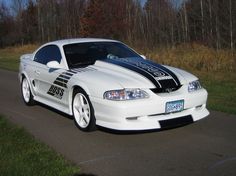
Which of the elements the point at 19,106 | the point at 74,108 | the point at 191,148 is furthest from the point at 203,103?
the point at 19,106

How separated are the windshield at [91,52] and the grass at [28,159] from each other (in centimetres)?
161

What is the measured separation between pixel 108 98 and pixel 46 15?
156 feet

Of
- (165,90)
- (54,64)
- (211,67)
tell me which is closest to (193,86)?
(165,90)

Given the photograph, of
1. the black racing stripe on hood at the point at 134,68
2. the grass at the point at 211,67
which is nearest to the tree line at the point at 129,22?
the grass at the point at 211,67

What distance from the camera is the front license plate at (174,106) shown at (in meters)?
6.33

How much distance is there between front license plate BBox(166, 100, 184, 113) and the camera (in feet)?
20.8

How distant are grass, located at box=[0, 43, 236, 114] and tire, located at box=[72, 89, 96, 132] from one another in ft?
9.18

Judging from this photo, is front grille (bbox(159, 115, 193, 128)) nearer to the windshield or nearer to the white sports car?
the white sports car

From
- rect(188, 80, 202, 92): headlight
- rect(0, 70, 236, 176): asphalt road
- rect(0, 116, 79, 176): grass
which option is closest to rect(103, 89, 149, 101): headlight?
rect(0, 70, 236, 176): asphalt road

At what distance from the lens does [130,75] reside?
6.71 m

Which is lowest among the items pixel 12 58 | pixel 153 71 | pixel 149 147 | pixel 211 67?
pixel 12 58

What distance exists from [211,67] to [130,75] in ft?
29.0

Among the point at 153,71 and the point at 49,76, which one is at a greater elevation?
the point at 153,71

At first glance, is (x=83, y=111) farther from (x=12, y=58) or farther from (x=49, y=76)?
(x=12, y=58)
